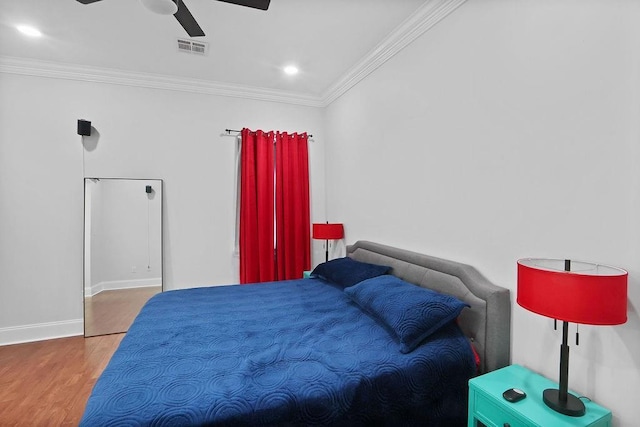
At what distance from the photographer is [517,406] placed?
52.2 inches

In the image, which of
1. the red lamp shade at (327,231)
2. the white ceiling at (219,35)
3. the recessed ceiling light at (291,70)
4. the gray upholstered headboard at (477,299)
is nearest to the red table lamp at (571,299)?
the gray upholstered headboard at (477,299)

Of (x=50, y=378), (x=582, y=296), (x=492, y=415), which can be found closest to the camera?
(x=582, y=296)

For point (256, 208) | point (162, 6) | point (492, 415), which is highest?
point (162, 6)

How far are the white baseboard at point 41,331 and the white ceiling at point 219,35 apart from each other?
270cm

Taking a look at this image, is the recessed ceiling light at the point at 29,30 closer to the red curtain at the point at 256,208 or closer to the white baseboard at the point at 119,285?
the red curtain at the point at 256,208

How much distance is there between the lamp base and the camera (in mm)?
1257

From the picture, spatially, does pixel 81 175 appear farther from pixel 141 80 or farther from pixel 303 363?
pixel 303 363

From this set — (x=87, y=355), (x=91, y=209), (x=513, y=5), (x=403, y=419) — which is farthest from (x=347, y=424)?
(x=91, y=209)

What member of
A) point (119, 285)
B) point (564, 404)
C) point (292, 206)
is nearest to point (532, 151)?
point (564, 404)

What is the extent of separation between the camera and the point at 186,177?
145 inches

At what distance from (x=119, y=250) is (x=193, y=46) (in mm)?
2321

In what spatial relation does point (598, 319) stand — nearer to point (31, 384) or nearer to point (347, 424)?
point (347, 424)

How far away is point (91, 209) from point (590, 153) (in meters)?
4.20

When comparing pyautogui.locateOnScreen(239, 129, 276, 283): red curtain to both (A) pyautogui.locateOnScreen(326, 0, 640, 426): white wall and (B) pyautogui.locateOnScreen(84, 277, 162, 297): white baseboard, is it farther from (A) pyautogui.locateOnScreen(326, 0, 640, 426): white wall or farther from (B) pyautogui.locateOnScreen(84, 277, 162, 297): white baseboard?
(A) pyautogui.locateOnScreen(326, 0, 640, 426): white wall
